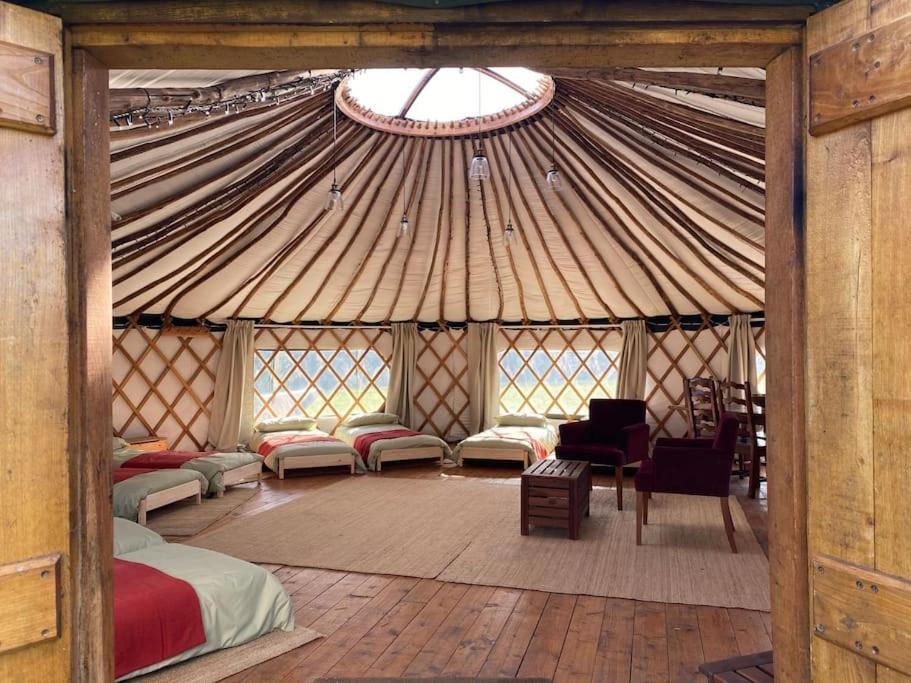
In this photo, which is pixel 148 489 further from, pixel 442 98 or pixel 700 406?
pixel 700 406

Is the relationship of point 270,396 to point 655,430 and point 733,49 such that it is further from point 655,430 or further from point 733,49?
point 733,49

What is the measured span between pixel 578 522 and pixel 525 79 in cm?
271

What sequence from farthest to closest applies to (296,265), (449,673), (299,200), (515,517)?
(296,265)
(299,200)
(515,517)
(449,673)

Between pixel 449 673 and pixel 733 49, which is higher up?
pixel 733 49

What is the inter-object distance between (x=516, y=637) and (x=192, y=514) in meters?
2.92

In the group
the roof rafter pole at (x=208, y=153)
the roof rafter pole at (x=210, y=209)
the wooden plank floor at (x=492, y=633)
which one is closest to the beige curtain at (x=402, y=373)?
the roof rafter pole at (x=210, y=209)

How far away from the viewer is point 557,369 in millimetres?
7512

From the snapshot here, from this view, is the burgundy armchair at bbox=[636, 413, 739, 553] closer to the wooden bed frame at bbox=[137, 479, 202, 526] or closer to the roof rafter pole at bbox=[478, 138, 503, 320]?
the roof rafter pole at bbox=[478, 138, 503, 320]

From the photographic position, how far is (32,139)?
3.41 feet

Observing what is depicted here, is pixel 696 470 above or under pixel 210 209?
under

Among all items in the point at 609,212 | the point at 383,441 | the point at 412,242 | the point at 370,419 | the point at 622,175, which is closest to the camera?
the point at 622,175

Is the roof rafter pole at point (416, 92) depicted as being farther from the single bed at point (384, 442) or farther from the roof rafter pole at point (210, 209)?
the single bed at point (384, 442)

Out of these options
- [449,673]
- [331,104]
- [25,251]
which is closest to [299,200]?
[331,104]

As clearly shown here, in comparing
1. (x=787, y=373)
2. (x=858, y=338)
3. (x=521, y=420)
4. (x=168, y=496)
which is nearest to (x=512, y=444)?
(x=521, y=420)
